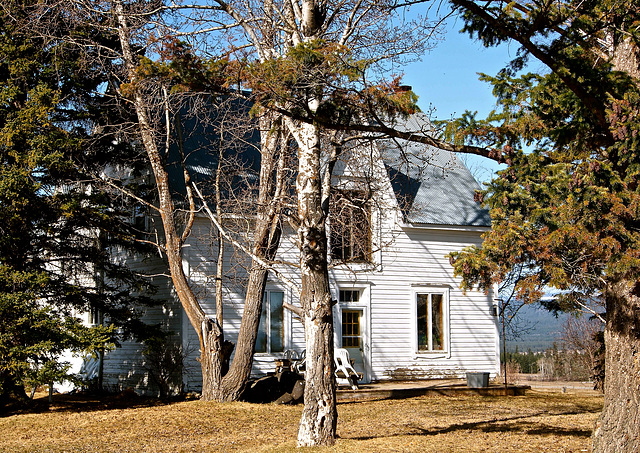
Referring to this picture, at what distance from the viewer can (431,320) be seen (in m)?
19.2

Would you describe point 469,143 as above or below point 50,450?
above

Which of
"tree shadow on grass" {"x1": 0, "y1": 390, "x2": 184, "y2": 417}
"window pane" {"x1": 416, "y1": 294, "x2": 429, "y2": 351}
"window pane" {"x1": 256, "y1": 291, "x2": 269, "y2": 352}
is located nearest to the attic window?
"window pane" {"x1": 416, "y1": 294, "x2": 429, "y2": 351}

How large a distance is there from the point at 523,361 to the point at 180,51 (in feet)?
66.9

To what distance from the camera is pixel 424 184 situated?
2041 centimetres

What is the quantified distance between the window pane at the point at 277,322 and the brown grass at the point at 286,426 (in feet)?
10.7

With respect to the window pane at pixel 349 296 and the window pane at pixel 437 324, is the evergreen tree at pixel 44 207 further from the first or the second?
the window pane at pixel 437 324

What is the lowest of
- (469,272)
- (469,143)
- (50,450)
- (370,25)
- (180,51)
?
(50,450)

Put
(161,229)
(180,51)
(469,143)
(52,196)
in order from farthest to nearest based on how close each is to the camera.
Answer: (161,229), (52,196), (180,51), (469,143)

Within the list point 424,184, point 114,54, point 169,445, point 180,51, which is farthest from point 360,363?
point 180,51

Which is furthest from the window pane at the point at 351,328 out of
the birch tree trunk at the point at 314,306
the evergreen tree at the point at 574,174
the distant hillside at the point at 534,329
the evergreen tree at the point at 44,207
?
the evergreen tree at the point at 574,174

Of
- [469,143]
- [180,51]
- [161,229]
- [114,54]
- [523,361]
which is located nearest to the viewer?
[469,143]

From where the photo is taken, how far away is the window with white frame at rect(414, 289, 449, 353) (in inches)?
747

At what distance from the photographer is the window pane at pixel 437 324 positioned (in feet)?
62.9

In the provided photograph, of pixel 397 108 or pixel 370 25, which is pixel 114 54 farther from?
pixel 397 108
